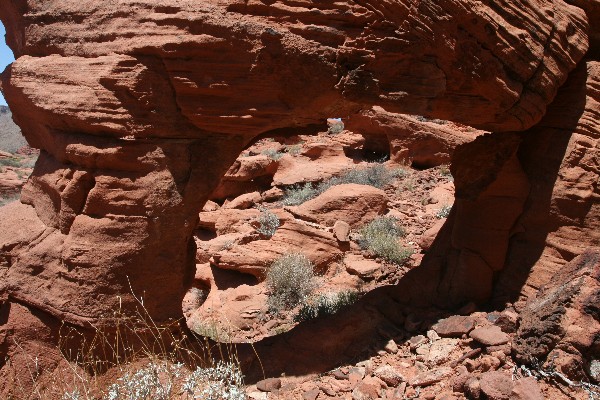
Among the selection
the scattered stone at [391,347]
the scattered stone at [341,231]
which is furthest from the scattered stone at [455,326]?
the scattered stone at [341,231]

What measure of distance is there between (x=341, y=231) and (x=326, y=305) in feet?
7.04

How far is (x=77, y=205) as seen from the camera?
3855 millimetres

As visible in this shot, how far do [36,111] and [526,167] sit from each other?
4.38 m

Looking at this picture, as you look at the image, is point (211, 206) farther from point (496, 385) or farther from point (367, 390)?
point (496, 385)

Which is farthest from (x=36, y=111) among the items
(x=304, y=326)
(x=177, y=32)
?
(x=304, y=326)

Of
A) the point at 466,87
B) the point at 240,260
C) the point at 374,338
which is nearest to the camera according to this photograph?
the point at 466,87

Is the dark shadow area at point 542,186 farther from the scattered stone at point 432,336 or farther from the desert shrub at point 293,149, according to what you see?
the desert shrub at point 293,149

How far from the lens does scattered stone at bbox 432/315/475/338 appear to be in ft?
14.3

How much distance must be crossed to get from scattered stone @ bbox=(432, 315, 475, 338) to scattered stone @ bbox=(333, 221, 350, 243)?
307cm

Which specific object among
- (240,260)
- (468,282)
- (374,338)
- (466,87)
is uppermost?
(466,87)

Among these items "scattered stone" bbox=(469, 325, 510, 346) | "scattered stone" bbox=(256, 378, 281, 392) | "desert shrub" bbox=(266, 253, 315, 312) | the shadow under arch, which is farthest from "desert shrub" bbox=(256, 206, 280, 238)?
"scattered stone" bbox=(469, 325, 510, 346)

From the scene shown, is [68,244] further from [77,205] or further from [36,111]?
[36,111]

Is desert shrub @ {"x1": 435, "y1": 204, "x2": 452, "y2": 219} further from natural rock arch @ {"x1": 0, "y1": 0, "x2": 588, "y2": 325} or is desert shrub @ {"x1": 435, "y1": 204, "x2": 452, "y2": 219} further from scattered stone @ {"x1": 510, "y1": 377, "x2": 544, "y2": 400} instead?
scattered stone @ {"x1": 510, "y1": 377, "x2": 544, "y2": 400}

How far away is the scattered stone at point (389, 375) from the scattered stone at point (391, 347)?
24cm
